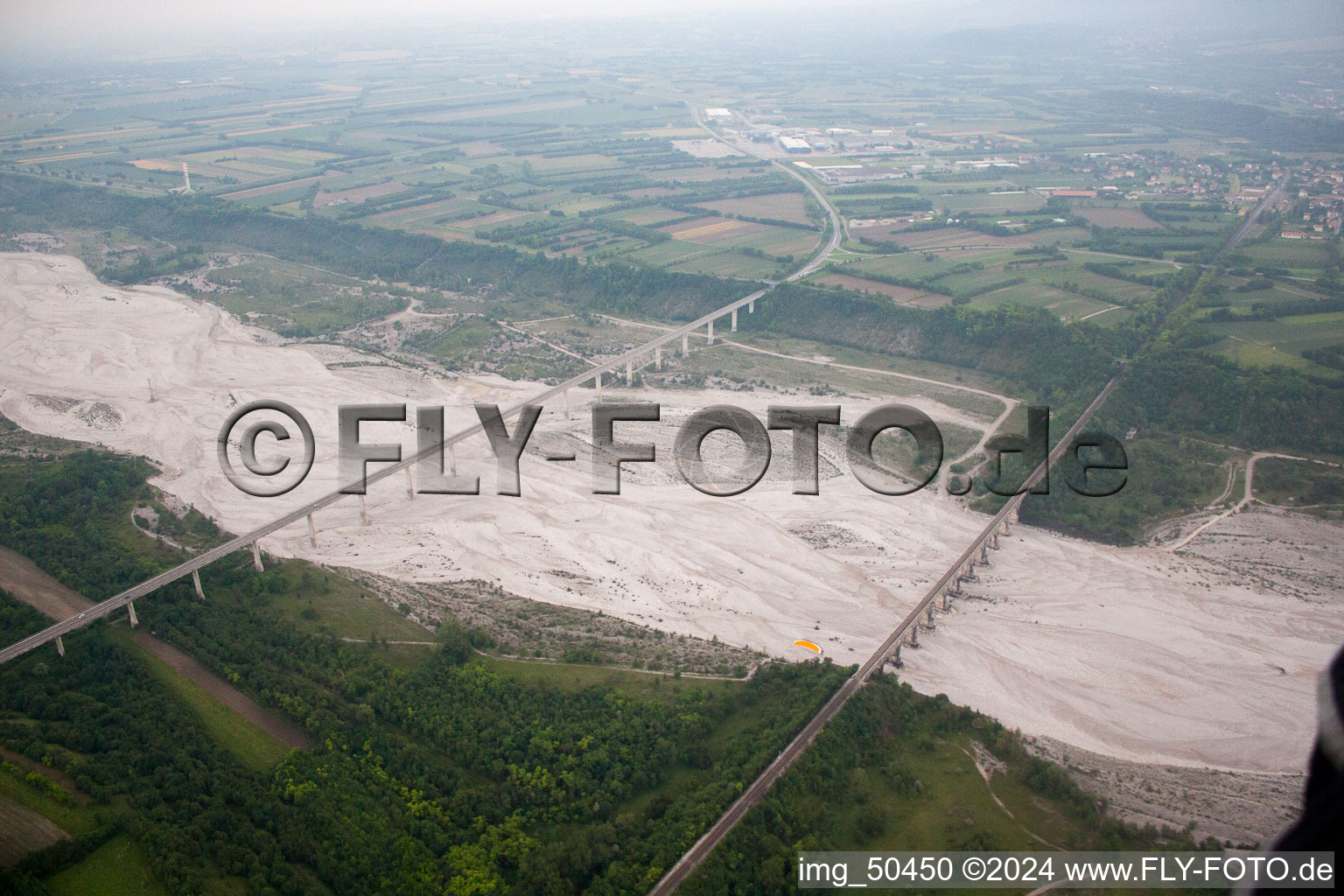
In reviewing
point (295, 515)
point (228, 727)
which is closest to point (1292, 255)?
point (295, 515)

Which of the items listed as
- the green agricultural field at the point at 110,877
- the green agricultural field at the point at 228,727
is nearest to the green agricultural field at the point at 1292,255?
the green agricultural field at the point at 228,727

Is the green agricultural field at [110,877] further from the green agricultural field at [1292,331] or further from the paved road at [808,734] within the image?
the green agricultural field at [1292,331]

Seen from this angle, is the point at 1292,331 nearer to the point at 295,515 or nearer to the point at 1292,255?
the point at 1292,255

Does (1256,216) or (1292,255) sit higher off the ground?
(1256,216)

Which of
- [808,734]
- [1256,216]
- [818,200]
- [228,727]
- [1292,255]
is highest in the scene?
[818,200]

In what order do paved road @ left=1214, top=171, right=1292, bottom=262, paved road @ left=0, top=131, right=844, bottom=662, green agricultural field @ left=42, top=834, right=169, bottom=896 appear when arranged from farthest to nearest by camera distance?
paved road @ left=1214, top=171, right=1292, bottom=262 < paved road @ left=0, top=131, right=844, bottom=662 < green agricultural field @ left=42, top=834, right=169, bottom=896

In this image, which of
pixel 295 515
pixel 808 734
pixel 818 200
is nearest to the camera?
pixel 808 734

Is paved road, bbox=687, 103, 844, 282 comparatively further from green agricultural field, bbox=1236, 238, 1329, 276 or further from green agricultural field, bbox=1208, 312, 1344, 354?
green agricultural field, bbox=1236, 238, 1329, 276

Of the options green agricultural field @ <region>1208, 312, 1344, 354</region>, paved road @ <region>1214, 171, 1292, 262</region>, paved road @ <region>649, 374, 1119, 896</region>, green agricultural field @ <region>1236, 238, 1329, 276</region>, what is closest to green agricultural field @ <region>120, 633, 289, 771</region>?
paved road @ <region>649, 374, 1119, 896</region>

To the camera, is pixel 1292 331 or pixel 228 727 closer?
pixel 228 727

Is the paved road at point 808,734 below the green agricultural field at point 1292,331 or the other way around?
below
